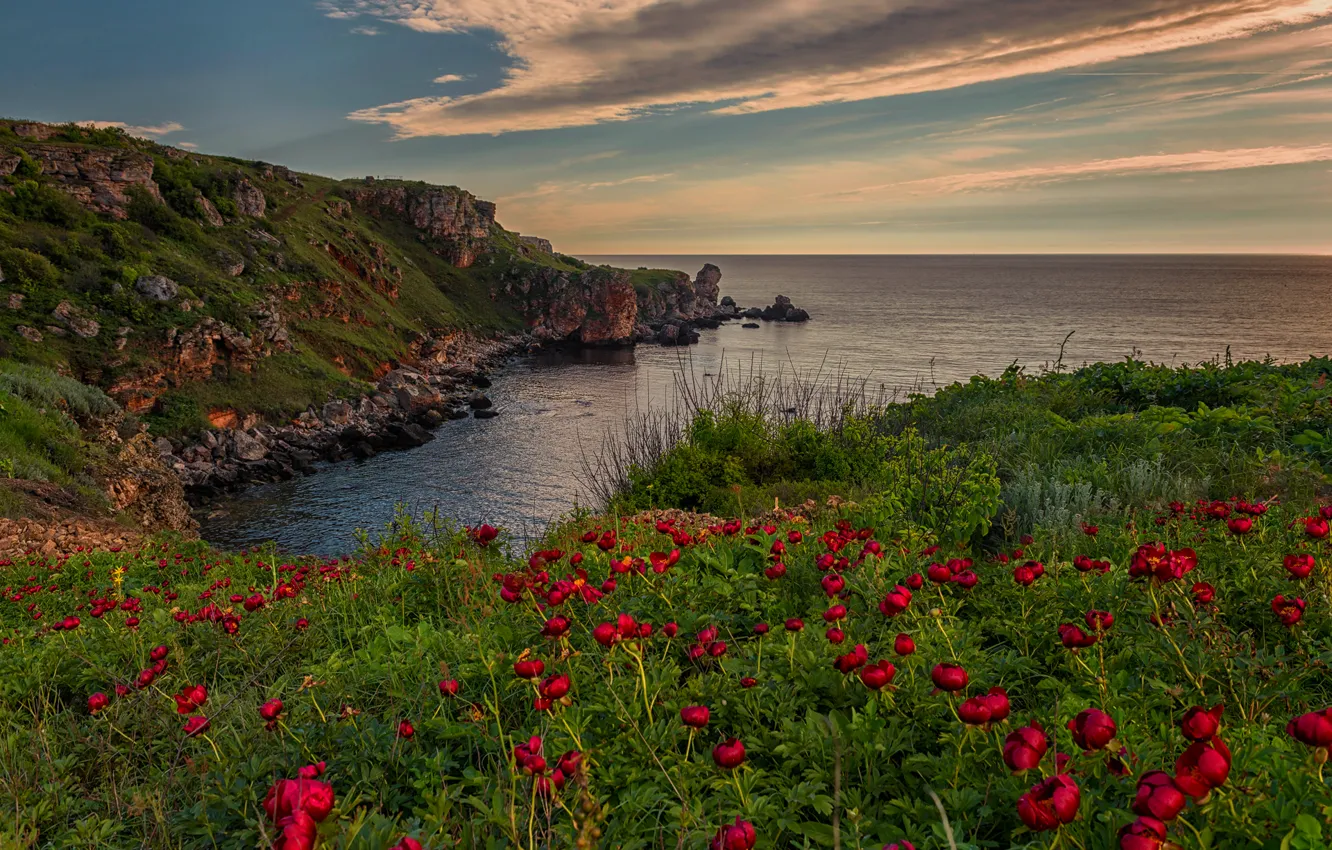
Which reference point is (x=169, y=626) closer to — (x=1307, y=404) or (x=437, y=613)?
(x=437, y=613)

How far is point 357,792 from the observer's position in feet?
8.14

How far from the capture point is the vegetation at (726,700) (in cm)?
187

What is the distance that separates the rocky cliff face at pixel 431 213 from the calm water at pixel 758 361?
1079 inches

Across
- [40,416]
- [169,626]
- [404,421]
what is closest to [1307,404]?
[169,626]

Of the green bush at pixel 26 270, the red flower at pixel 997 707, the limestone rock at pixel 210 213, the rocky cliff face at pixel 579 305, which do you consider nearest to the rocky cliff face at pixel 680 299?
the rocky cliff face at pixel 579 305

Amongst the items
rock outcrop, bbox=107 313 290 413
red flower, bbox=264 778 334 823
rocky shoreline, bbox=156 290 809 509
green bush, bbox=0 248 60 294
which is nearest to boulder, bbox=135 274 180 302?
rock outcrop, bbox=107 313 290 413

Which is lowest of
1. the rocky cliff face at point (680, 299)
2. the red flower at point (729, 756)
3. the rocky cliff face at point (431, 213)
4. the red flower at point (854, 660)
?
the red flower at point (729, 756)

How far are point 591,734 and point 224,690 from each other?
103 inches

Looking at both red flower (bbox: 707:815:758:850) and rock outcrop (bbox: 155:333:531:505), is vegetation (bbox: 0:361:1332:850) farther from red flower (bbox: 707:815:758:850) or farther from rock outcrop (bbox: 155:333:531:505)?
rock outcrop (bbox: 155:333:531:505)

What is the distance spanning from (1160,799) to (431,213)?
9849cm

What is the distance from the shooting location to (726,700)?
2867 mm

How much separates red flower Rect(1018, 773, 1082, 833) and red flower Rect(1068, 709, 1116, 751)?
0.19m

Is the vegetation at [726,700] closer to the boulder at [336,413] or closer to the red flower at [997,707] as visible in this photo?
the red flower at [997,707]

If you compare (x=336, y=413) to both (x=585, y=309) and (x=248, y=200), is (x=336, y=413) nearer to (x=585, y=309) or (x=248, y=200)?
(x=248, y=200)
